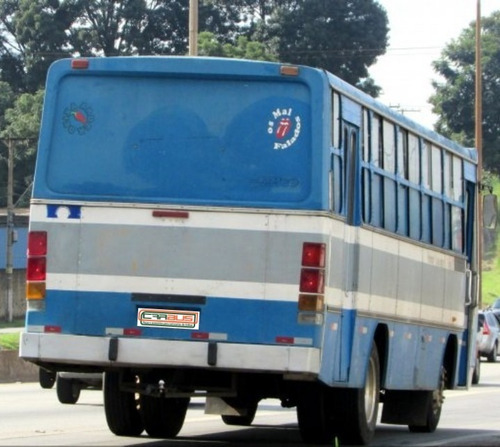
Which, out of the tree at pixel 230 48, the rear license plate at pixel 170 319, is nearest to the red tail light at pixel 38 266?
the rear license plate at pixel 170 319

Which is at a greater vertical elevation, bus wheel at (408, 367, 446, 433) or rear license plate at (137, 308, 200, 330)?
rear license plate at (137, 308, 200, 330)

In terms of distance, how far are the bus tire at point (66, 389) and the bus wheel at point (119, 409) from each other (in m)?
4.53

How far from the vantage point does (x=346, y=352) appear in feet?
44.7

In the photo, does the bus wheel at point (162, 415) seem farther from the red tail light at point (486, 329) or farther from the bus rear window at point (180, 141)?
the red tail light at point (486, 329)

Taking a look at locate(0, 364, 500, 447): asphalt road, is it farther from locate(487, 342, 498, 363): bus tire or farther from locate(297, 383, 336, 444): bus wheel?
locate(487, 342, 498, 363): bus tire

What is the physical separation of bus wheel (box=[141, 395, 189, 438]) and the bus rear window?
2829 millimetres

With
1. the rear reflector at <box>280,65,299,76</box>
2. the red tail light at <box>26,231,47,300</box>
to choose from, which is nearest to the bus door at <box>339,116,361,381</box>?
the rear reflector at <box>280,65,299,76</box>

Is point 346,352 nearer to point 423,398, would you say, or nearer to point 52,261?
point 52,261

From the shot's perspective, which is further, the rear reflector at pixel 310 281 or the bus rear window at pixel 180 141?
the bus rear window at pixel 180 141

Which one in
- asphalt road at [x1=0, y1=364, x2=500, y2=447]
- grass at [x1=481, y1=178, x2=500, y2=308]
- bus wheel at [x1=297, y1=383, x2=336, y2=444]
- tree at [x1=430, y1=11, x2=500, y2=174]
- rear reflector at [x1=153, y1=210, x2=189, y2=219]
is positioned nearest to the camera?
rear reflector at [x1=153, y1=210, x2=189, y2=219]

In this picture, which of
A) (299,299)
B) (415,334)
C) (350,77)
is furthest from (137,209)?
(350,77)

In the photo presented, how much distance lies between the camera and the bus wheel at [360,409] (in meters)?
14.3

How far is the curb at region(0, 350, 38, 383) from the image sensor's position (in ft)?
90.0

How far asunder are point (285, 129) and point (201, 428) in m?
5.52
